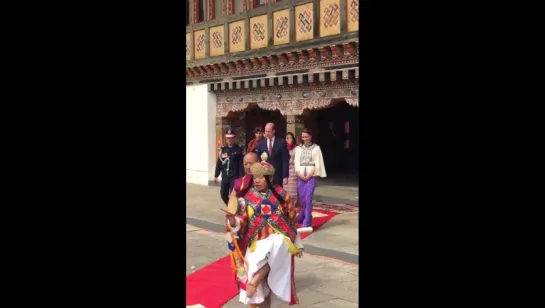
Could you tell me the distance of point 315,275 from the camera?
6230mm

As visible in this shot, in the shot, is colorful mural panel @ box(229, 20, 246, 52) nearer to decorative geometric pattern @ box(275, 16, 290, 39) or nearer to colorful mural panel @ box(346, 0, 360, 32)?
decorative geometric pattern @ box(275, 16, 290, 39)

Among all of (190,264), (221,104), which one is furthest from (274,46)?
(190,264)

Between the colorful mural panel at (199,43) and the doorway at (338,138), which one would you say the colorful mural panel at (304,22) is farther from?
the doorway at (338,138)

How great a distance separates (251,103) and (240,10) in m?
2.50

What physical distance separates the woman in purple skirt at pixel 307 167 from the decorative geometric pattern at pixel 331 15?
374 centimetres

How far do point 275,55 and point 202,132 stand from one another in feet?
13.2

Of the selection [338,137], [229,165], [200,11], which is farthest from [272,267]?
[338,137]

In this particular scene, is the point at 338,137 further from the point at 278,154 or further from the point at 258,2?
the point at 278,154

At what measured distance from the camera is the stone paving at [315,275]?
527cm

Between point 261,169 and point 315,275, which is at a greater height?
point 261,169

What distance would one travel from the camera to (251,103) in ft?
46.9

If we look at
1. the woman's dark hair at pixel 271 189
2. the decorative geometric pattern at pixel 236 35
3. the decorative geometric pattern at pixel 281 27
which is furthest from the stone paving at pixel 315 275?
the decorative geometric pattern at pixel 236 35
